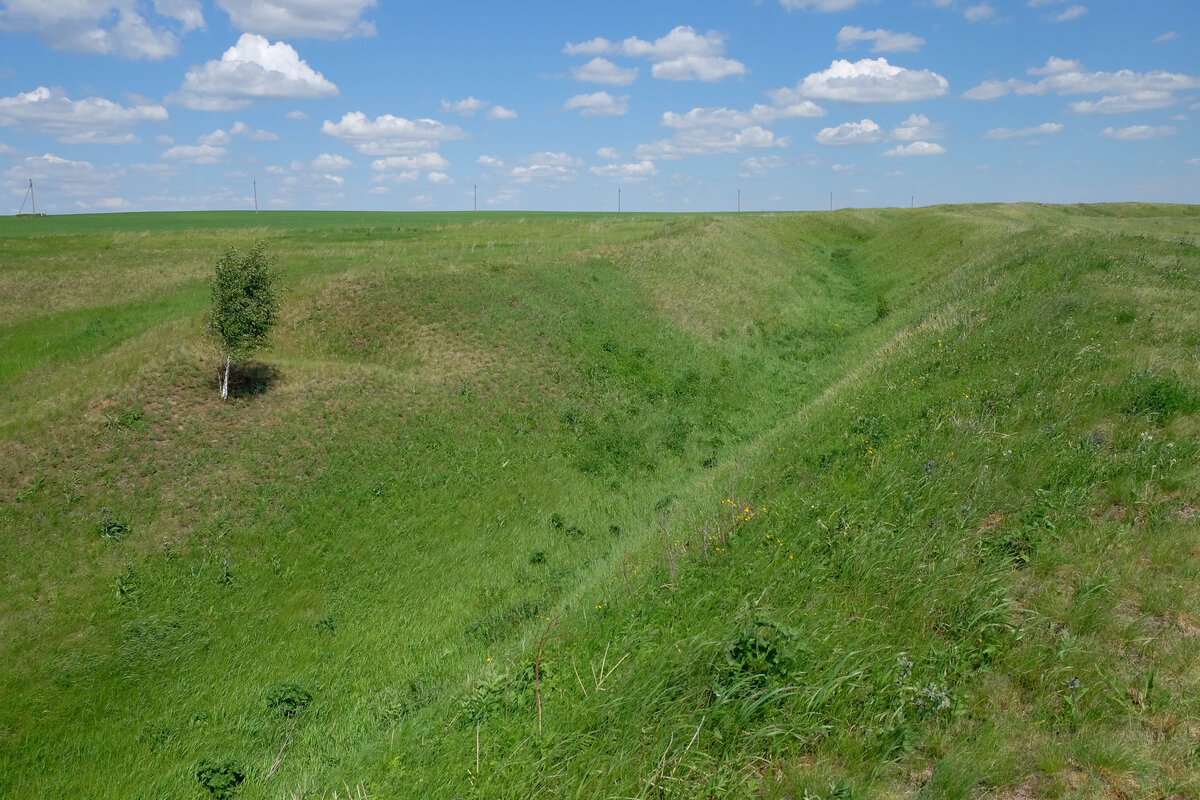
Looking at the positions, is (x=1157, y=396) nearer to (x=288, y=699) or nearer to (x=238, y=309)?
(x=288, y=699)

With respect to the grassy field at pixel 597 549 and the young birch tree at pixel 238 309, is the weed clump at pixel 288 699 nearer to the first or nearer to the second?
the grassy field at pixel 597 549

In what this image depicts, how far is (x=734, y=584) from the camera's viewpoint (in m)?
7.45

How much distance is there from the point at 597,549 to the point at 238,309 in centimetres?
1063

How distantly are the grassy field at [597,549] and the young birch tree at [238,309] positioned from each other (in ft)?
3.76

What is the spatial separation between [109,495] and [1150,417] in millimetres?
17395

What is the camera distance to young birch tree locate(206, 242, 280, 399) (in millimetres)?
16297

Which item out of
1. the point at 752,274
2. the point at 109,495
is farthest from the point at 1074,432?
the point at 752,274

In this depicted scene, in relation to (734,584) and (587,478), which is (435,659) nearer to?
(734,584)

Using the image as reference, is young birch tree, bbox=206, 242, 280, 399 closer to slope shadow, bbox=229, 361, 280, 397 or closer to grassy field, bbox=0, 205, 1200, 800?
slope shadow, bbox=229, 361, 280, 397

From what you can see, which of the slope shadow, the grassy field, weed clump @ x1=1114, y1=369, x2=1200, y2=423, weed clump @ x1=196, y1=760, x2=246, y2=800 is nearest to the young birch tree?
the slope shadow

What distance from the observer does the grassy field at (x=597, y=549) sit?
207 inches

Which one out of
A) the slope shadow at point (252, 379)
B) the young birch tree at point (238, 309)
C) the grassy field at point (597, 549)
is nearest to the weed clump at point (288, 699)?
the grassy field at point (597, 549)

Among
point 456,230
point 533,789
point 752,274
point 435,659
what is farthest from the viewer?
point 456,230

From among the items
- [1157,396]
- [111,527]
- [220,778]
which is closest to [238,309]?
[111,527]
